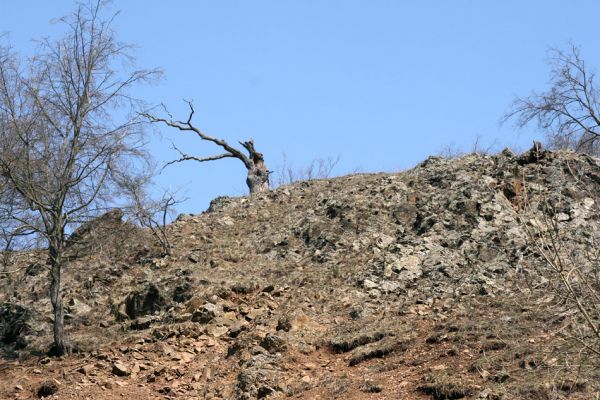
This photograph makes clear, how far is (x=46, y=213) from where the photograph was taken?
14.3 m

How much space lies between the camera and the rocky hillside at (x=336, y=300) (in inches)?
480

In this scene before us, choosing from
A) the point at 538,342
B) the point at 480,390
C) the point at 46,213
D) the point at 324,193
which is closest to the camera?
the point at 480,390

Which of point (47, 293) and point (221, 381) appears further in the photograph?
point (47, 293)

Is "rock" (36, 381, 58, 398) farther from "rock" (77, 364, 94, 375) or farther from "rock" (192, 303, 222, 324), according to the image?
"rock" (192, 303, 222, 324)

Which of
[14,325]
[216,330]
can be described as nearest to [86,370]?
[216,330]

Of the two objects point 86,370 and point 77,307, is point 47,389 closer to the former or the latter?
point 86,370

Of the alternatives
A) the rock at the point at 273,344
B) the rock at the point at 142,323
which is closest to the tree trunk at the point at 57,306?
the rock at the point at 142,323

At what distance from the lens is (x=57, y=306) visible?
558 inches

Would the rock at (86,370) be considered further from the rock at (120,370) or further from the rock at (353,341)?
the rock at (353,341)

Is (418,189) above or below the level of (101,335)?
above

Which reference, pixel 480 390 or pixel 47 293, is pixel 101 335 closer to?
pixel 47 293

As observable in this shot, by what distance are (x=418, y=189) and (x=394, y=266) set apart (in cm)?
295

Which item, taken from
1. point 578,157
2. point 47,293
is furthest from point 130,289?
point 578,157

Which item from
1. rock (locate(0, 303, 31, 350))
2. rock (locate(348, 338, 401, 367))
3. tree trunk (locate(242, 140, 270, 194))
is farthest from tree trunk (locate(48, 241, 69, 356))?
tree trunk (locate(242, 140, 270, 194))
